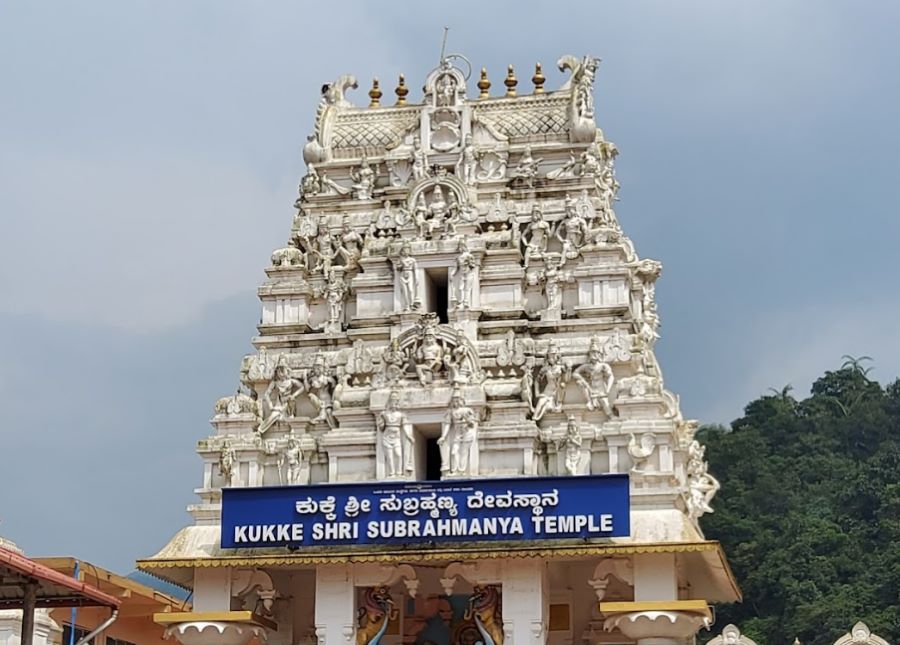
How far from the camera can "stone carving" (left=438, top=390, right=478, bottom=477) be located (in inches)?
936

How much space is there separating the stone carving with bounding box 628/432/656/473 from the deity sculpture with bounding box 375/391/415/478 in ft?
12.2

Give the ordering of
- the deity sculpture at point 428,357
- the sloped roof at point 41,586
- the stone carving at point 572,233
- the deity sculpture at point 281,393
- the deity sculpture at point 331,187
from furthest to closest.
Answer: the deity sculpture at point 331,187 → the stone carving at point 572,233 → the deity sculpture at point 281,393 → the deity sculpture at point 428,357 → the sloped roof at point 41,586

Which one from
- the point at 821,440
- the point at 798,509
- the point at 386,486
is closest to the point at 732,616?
the point at 798,509

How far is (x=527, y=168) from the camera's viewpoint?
27062 millimetres

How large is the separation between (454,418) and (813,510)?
145 feet

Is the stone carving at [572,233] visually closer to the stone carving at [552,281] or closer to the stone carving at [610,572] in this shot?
the stone carving at [552,281]

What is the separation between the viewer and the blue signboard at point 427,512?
72.8 ft

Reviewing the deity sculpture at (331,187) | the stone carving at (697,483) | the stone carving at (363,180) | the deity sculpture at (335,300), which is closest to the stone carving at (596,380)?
the stone carving at (697,483)

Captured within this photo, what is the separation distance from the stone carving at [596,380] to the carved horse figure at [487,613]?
3.63 m

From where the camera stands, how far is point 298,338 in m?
26.2

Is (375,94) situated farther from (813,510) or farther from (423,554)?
(813,510)

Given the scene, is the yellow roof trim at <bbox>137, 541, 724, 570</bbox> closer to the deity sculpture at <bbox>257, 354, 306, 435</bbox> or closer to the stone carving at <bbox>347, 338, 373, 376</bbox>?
the deity sculpture at <bbox>257, 354, 306, 435</bbox>

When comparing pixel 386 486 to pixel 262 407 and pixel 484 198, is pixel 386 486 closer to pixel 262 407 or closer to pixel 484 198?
pixel 262 407

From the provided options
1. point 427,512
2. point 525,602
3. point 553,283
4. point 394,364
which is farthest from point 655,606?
point 553,283
